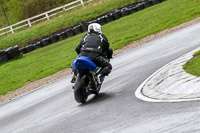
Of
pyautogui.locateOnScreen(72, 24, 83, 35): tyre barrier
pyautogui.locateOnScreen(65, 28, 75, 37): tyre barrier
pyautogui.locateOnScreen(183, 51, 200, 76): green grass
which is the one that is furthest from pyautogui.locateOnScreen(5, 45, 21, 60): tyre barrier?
pyautogui.locateOnScreen(183, 51, 200, 76): green grass

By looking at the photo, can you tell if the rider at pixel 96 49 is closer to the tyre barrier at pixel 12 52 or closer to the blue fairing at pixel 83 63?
the blue fairing at pixel 83 63

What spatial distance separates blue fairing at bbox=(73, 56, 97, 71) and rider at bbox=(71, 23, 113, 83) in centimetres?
44

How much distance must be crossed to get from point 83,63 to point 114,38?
15.8 meters

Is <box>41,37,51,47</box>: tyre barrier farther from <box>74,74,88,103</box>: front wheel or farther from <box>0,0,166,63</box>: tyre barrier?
<box>74,74,88,103</box>: front wheel

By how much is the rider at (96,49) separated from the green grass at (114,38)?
352 inches

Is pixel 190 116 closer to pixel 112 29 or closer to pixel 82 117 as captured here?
pixel 82 117

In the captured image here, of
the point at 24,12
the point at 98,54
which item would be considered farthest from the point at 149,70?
the point at 24,12

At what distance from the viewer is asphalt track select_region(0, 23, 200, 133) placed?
632 centimetres

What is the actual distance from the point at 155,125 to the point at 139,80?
4382 millimetres

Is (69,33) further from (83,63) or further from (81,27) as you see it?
(83,63)

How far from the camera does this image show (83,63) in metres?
9.31

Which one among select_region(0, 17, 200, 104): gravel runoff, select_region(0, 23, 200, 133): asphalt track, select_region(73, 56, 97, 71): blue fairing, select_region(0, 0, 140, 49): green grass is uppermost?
select_region(73, 56, 97, 71): blue fairing

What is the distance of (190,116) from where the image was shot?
6.03 meters

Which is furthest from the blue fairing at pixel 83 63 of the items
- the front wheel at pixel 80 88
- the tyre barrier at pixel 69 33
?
the tyre barrier at pixel 69 33
